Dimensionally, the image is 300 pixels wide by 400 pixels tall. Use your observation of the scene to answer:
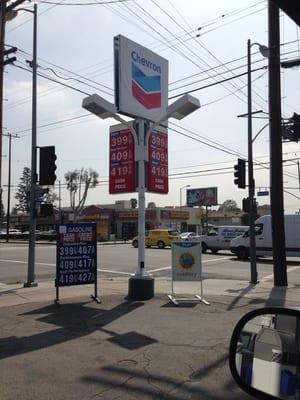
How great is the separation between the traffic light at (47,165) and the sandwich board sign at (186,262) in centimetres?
550

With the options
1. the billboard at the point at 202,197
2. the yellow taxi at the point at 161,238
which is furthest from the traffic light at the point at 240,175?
the billboard at the point at 202,197

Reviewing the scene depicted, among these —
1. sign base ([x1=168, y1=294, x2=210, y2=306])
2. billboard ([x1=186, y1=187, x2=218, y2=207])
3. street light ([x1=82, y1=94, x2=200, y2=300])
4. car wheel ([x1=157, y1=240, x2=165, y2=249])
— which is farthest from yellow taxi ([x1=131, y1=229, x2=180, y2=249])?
billboard ([x1=186, y1=187, x2=218, y2=207])

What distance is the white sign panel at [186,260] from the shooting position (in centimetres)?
1314

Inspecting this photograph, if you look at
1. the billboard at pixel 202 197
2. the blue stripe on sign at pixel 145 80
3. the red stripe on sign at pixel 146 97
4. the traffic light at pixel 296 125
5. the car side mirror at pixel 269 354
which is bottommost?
the car side mirror at pixel 269 354

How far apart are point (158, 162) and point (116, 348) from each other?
8.12 meters

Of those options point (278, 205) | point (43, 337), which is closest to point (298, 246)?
point (278, 205)

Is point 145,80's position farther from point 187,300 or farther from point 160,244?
point 160,244

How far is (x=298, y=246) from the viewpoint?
1148 inches

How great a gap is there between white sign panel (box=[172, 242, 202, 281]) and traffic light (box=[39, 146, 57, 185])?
5499 mm

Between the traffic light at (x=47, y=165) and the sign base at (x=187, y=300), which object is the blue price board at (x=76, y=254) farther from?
the traffic light at (x=47, y=165)

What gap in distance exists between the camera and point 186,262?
1327 centimetres

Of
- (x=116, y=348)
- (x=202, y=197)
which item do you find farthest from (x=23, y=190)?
(x=116, y=348)

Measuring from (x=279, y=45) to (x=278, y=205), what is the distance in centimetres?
512

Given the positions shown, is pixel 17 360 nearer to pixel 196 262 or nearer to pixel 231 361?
pixel 231 361
